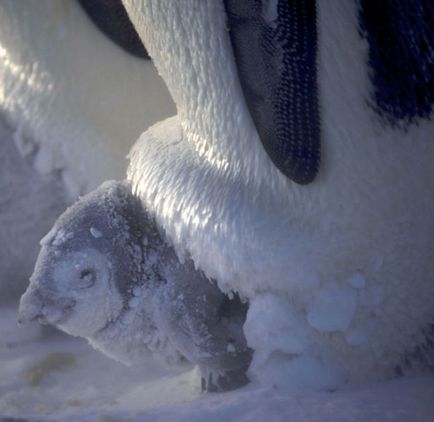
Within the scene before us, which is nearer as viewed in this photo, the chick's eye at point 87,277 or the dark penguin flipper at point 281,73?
the dark penguin flipper at point 281,73

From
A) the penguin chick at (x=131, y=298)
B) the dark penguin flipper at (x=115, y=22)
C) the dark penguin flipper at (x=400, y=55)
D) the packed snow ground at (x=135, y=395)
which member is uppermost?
the dark penguin flipper at (x=115, y=22)

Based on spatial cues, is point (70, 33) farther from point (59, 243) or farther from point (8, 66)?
point (59, 243)

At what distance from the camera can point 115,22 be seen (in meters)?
0.83

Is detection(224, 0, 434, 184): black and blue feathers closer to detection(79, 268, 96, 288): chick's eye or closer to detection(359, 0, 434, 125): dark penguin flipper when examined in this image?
detection(359, 0, 434, 125): dark penguin flipper

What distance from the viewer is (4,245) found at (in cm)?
98

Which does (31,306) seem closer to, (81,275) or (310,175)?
(81,275)

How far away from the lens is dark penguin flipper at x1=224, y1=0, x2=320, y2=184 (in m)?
0.52

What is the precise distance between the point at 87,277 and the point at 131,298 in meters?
0.05

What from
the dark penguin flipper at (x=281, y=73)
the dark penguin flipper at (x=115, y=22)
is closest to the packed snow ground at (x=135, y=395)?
the dark penguin flipper at (x=281, y=73)

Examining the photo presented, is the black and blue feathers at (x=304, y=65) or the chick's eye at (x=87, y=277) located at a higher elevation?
the black and blue feathers at (x=304, y=65)

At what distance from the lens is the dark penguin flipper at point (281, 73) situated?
515mm

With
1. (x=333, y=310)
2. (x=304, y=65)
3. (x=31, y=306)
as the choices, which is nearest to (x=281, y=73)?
(x=304, y=65)

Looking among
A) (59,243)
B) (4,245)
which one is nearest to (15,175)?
(4,245)

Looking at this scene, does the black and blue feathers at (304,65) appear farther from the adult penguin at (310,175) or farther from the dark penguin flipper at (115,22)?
the dark penguin flipper at (115,22)
